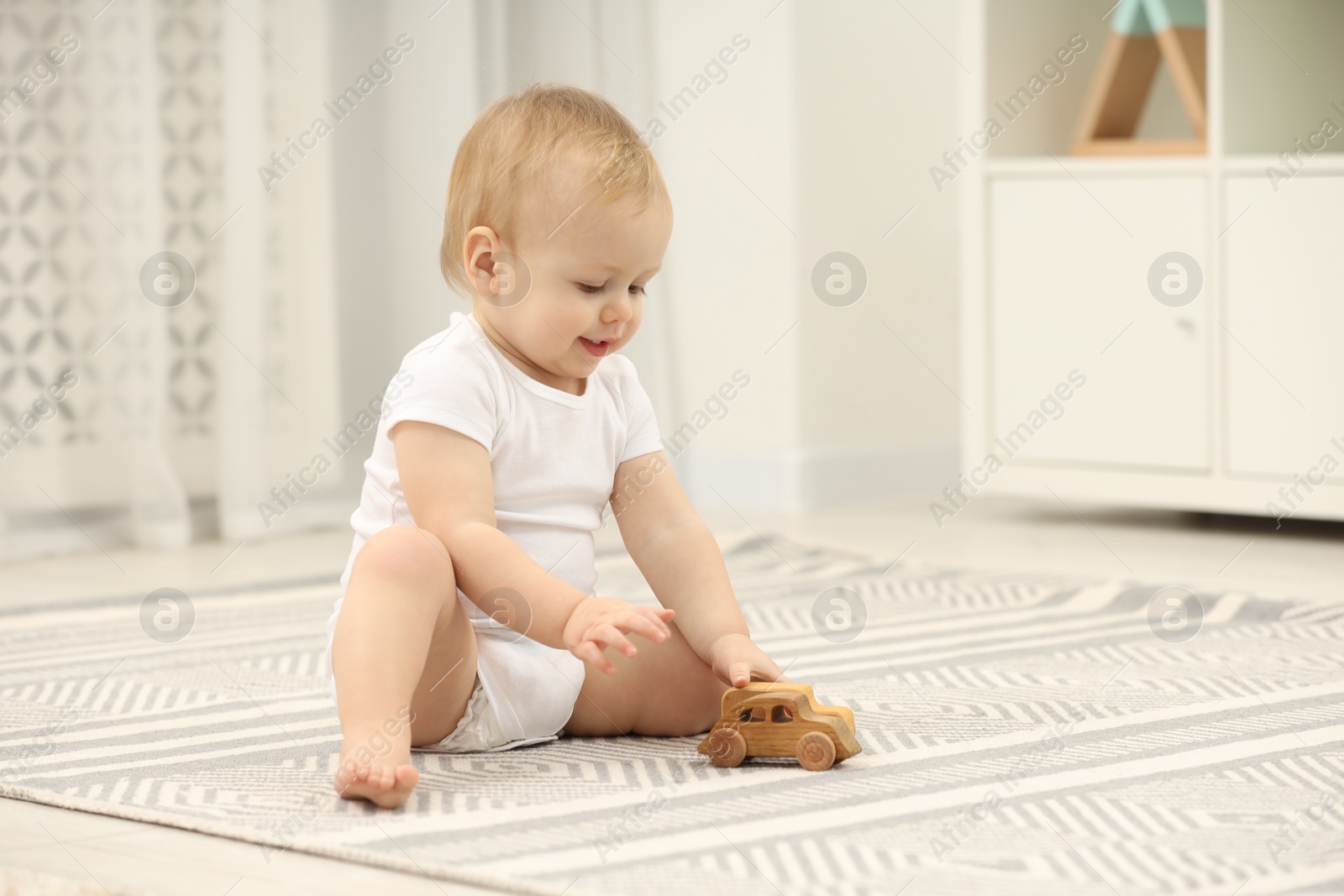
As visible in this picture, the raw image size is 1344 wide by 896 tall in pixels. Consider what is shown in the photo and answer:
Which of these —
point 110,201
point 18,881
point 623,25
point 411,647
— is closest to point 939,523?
point 623,25

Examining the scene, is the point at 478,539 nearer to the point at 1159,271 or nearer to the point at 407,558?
the point at 407,558

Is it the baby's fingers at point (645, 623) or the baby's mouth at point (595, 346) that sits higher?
the baby's mouth at point (595, 346)

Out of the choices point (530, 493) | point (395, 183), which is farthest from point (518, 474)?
point (395, 183)

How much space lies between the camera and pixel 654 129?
230 centimetres

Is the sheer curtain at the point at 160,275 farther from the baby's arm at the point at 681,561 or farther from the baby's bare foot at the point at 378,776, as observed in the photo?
the baby's bare foot at the point at 378,776

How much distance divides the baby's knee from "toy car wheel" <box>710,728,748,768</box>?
0.57 ft

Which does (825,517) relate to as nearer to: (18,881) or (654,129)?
(654,129)

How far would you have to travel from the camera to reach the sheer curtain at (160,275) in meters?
1.94

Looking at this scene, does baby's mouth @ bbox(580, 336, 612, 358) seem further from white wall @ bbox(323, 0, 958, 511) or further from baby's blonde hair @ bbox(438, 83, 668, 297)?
white wall @ bbox(323, 0, 958, 511)

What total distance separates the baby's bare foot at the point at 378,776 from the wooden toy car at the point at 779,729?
0.18 m

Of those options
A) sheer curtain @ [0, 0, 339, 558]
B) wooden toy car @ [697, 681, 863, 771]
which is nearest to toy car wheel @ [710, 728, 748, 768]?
wooden toy car @ [697, 681, 863, 771]

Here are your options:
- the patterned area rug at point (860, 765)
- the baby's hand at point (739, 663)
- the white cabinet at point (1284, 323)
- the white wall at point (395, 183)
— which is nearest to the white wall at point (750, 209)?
the white wall at point (395, 183)

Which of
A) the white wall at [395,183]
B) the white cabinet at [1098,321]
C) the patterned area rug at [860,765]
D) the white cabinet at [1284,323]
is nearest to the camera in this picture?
the patterned area rug at [860,765]

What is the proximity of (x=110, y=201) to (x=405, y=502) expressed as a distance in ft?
3.94
